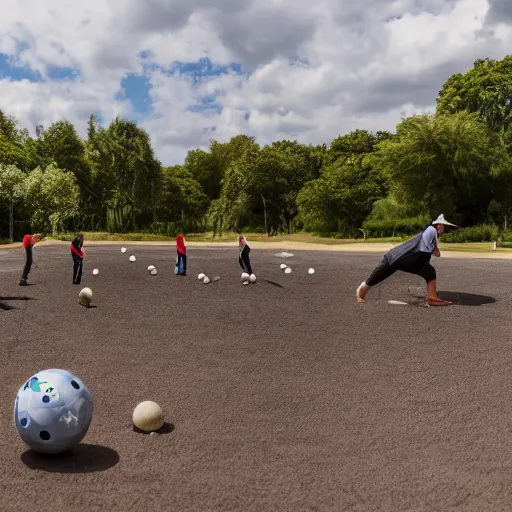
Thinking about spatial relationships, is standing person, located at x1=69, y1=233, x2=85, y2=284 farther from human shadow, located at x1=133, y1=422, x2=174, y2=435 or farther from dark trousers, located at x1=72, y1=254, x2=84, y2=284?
human shadow, located at x1=133, y1=422, x2=174, y2=435

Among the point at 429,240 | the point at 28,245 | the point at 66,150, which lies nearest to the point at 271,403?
the point at 429,240

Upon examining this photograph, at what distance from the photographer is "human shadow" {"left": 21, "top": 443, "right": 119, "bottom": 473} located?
19.2ft

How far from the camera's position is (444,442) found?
6.45 meters

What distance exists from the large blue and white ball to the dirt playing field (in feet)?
0.79

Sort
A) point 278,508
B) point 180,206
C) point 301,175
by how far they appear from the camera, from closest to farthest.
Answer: point 278,508, point 301,175, point 180,206

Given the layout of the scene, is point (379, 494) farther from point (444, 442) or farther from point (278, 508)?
point (444, 442)

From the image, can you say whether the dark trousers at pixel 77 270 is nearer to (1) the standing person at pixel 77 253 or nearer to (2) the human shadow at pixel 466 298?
(1) the standing person at pixel 77 253

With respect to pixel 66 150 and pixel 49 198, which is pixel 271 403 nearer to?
pixel 49 198

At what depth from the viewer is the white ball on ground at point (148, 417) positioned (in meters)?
6.64

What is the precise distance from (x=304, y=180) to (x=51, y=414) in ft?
207

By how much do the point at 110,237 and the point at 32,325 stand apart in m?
43.8

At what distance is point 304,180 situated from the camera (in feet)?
222

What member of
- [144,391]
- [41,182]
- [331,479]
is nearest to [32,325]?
[144,391]

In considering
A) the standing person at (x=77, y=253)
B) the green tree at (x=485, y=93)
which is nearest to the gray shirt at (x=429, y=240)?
the standing person at (x=77, y=253)
